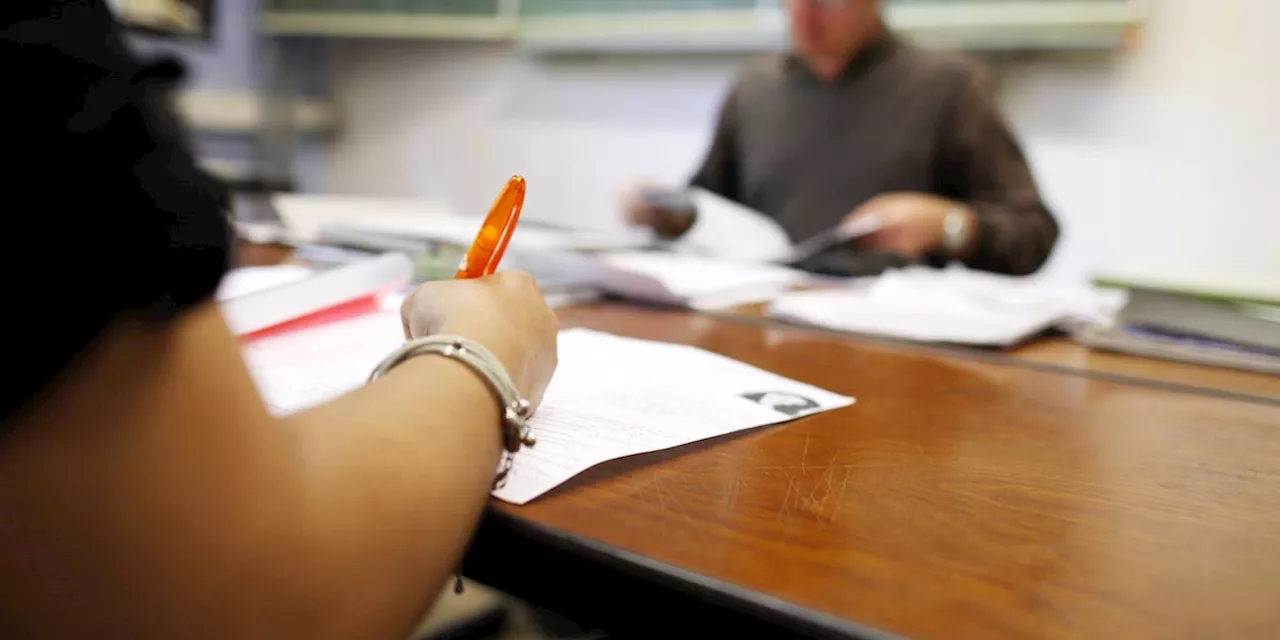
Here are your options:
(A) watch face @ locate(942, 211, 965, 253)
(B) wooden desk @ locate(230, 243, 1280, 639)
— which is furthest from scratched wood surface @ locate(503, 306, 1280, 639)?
(A) watch face @ locate(942, 211, 965, 253)

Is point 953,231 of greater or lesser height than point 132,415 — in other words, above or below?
below

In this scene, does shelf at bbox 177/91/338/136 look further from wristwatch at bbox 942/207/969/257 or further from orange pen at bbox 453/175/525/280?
orange pen at bbox 453/175/525/280

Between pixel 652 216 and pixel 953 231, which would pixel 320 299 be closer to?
pixel 652 216

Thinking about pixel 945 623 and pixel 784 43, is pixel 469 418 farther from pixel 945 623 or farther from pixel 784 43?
pixel 784 43

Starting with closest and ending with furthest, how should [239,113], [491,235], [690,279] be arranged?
[491,235] → [690,279] → [239,113]

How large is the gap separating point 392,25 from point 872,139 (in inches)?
64.1

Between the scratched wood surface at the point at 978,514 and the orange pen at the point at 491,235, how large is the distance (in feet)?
0.52

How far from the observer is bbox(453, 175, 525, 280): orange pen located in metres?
0.58

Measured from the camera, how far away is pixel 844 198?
6.50 feet

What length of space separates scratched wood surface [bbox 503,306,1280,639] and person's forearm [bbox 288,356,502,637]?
0.05m

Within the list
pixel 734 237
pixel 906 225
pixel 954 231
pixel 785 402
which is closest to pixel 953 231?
pixel 954 231

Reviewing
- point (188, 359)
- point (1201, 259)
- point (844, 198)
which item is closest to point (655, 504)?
point (188, 359)

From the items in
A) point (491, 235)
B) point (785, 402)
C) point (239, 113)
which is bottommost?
point (239, 113)

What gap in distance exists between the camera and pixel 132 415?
30cm
